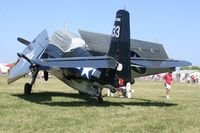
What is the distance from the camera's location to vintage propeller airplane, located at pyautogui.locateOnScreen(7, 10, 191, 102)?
15.6m

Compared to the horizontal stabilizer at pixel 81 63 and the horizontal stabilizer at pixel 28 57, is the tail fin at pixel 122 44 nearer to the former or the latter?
the horizontal stabilizer at pixel 81 63

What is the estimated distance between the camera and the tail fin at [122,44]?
15.8m

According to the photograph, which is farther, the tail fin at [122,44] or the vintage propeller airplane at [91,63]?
the tail fin at [122,44]

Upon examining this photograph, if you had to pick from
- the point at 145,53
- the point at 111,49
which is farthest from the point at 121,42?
the point at 145,53

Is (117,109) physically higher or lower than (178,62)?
lower

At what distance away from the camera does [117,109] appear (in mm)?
15266

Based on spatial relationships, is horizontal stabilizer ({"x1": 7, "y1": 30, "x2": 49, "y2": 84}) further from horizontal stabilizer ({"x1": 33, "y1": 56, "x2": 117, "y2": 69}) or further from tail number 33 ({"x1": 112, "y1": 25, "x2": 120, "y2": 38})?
tail number 33 ({"x1": 112, "y1": 25, "x2": 120, "y2": 38})

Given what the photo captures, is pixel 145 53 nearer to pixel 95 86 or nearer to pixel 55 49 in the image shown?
pixel 55 49

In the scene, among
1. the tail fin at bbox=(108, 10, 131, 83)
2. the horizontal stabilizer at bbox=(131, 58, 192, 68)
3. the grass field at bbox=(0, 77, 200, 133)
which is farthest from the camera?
the horizontal stabilizer at bbox=(131, 58, 192, 68)

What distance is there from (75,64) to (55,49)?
19.0 feet

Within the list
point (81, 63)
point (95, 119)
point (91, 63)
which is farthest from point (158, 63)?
point (95, 119)

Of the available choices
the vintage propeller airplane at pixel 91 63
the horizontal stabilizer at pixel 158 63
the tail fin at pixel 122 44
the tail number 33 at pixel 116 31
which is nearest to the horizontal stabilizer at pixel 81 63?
the vintage propeller airplane at pixel 91 63

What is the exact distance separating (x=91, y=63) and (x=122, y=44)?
152 cm

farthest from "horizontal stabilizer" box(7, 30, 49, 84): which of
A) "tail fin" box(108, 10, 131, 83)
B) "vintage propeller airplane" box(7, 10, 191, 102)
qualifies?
"tail fin" box(108, 10, 131, 83)
